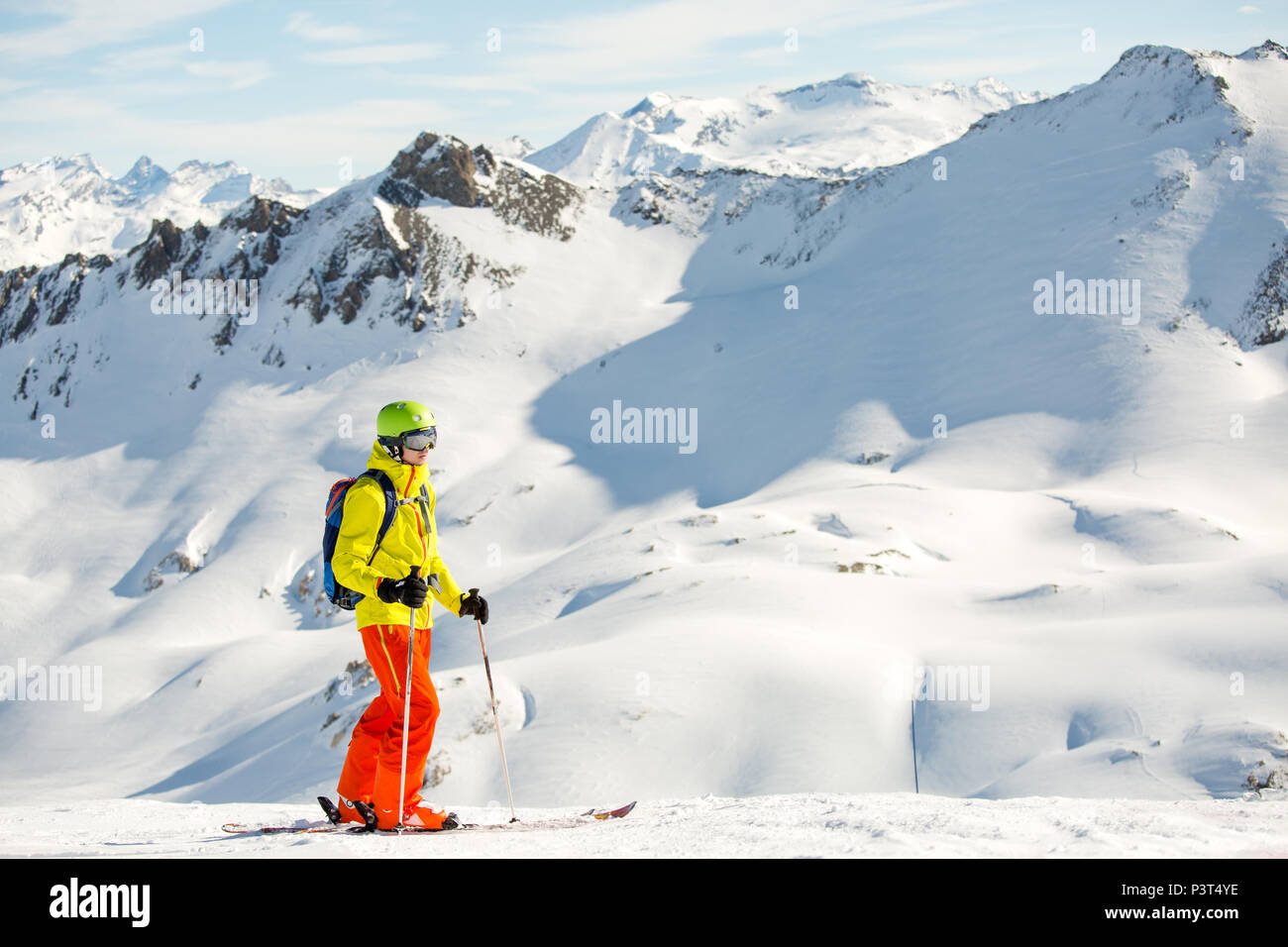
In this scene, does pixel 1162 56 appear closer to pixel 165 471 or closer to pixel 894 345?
pixel 894 345

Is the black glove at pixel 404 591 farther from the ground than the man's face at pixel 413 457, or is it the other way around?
the man's face at pixel 413 457

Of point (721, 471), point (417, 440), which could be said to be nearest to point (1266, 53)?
point (721, 471)

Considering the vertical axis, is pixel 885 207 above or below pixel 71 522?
above

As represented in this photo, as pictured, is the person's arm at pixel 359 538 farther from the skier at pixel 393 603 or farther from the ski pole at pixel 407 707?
the ski pole at pixel 407 707

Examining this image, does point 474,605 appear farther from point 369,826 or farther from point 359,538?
point 369,826

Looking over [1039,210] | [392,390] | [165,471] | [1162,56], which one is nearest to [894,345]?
[1039,210]

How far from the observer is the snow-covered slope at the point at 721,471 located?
16.0 metres

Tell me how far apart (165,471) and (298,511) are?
44.4ft

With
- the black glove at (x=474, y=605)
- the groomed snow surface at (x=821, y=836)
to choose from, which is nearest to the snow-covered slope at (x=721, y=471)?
the groomed snow surface at (x=821, y=836)

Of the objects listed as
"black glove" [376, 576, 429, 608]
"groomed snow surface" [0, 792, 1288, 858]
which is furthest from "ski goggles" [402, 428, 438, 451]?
"groomed snow surface" [0, 792, 1288, 858]

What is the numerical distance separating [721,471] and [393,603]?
43.4 metres

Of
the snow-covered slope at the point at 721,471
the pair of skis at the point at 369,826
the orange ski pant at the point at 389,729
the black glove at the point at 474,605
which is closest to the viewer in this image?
the pair of skis at the point at 369,826

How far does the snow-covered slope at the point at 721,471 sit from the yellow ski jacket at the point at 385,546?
8.38m

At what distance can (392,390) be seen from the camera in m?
63.6
